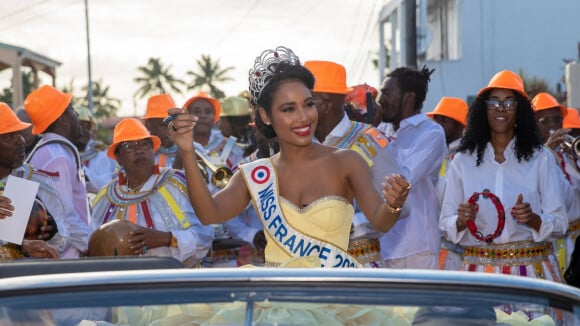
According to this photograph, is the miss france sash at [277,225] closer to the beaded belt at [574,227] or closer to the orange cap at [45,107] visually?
the orange cap at [45,107]

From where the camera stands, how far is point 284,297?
267cm

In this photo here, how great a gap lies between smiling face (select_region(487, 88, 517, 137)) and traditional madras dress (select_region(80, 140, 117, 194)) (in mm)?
6486

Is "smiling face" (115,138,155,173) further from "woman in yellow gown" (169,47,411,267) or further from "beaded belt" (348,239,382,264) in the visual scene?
"woman in yellow gown" (169,47,411,267)

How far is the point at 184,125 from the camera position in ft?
15.7

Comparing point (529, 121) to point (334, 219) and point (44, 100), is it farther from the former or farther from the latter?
point (44, 100)

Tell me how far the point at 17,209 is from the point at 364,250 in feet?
7.37

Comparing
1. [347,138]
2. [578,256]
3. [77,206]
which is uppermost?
[347,138]

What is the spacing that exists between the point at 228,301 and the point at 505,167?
465cm

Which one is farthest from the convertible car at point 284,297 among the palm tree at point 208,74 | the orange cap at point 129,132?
the palm tree at point 208,74

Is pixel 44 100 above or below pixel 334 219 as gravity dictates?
above

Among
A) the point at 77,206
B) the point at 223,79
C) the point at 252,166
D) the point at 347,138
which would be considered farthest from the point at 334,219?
the point at 223,79

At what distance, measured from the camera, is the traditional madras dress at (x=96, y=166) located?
12.7 meters

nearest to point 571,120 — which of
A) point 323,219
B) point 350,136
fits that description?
point 350,136

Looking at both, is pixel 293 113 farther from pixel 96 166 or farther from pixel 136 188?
pixel 96 166
